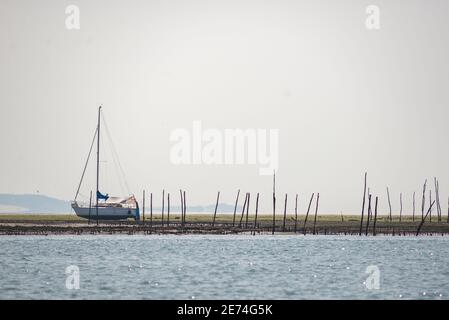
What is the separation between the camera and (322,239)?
124m

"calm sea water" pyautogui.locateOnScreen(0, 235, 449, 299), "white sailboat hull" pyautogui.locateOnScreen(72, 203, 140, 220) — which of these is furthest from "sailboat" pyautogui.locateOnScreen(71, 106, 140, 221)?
"calm sea water" pyautogui.locateOnScreen(0, 235, 449, 299)

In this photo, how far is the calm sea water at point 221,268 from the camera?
196 feet

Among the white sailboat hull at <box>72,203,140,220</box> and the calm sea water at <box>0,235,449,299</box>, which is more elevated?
the white sailboat hull at <box>72,203,140,220</box>

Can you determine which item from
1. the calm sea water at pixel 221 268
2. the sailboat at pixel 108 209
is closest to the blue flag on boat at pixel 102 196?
the sailboat at pixel 108 209

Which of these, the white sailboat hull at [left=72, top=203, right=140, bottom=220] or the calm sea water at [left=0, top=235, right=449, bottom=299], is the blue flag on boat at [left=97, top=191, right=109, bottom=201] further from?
the calm sea water at [left=0, top=235, right=449, bottom=299]

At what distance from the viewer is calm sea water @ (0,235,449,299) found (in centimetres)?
5988

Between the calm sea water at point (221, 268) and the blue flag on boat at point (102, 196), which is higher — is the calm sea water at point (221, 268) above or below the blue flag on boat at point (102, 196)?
below

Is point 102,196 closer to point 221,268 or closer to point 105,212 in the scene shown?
point 105,212

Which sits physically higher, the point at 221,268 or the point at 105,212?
the point at 105,212

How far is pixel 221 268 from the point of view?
77438 millimetres

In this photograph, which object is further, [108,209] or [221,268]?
[108,209]

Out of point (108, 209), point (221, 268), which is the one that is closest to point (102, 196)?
point (108, 209)

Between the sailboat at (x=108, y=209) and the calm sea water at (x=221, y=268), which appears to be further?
the sailboat at (x=108, y=209)

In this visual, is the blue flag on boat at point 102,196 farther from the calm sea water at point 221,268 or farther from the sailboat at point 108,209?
the calm sea water at point 221,268
